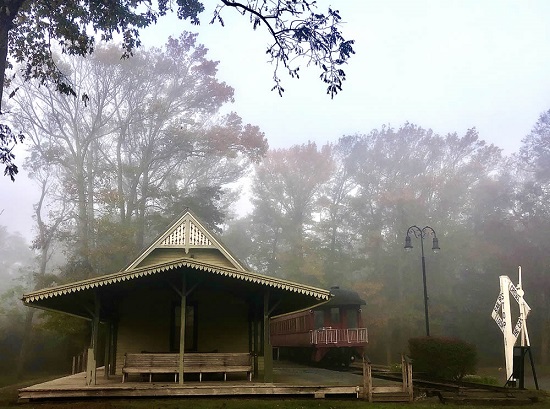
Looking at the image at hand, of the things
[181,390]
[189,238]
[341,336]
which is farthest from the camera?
[341,336]

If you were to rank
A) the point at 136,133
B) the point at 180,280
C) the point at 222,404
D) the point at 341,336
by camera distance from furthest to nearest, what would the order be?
the point at 136,133
the point at 341,336
the point at 180,280
the point at 222,404

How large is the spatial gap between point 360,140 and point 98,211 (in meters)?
25.0

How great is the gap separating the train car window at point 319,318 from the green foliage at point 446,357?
19.1ft

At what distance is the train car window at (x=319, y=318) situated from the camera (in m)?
24.9

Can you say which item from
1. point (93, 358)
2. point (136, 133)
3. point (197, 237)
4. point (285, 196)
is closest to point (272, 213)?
point (285, 196)

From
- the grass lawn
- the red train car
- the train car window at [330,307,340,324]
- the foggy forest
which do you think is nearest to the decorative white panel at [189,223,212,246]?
the red train car

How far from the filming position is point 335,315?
989 inches

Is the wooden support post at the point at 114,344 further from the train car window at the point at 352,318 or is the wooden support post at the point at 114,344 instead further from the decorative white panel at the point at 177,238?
the train car window at the point at 352,318

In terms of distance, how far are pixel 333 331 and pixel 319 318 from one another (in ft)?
6.79

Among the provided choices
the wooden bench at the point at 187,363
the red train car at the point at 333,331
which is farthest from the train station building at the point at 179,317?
the red train car at the point at 333,331

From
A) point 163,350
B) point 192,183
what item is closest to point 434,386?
point 163,350

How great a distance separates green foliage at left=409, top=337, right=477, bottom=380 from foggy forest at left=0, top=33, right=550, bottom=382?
1669cm

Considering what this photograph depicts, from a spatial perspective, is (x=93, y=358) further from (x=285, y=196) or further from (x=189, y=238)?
(x=285, y=196)

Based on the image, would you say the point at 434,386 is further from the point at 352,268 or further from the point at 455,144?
the point at 455,144
